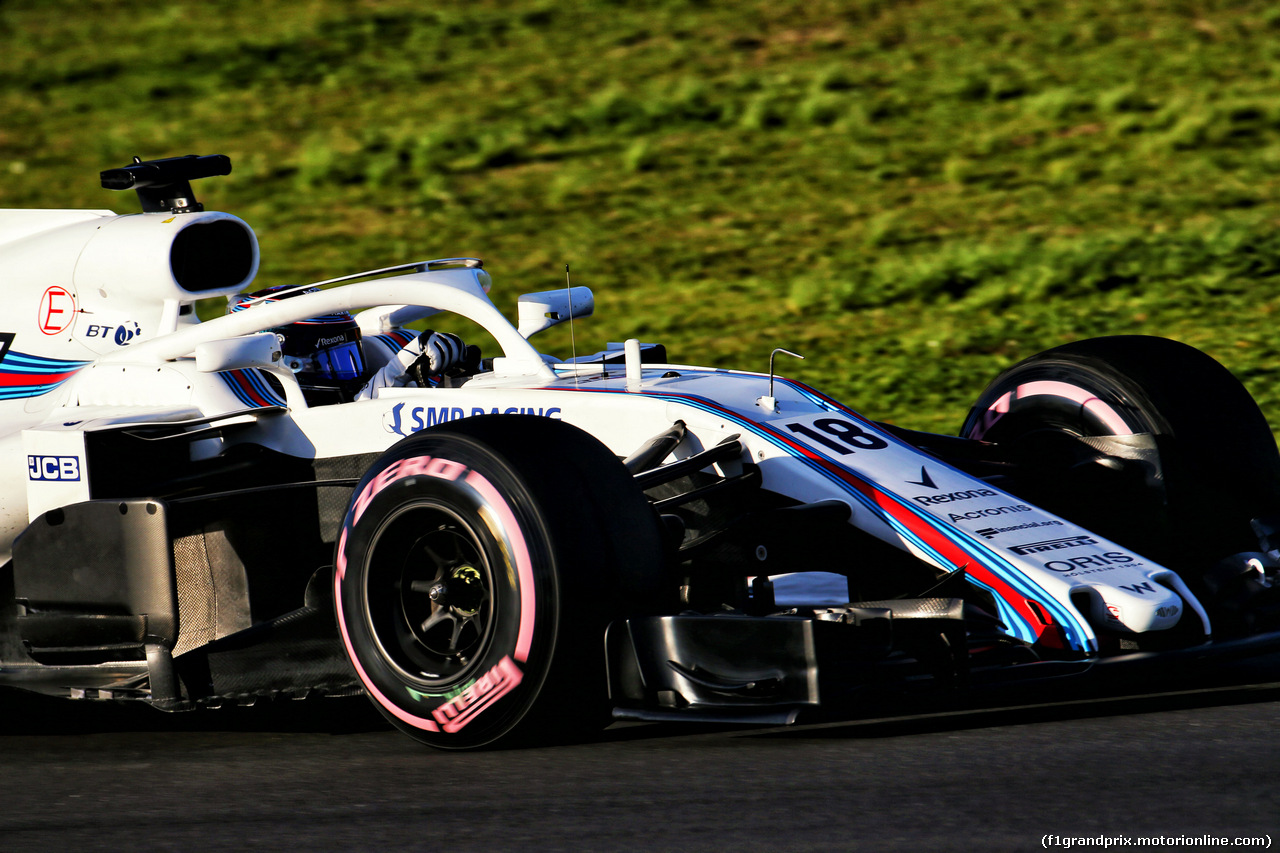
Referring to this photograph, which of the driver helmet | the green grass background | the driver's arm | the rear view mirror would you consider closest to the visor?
the driver helmet

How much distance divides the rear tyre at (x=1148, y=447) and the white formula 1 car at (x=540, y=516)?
11 mm

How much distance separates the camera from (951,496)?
550 cm

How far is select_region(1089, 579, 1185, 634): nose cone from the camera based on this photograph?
4.92m

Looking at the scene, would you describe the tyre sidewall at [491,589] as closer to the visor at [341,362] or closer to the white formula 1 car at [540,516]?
the white formula 1 car at [540,516]

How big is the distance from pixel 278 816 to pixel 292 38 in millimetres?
21550

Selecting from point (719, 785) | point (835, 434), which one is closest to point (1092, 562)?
point (835, 434)

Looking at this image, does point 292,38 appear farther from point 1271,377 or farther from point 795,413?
point 795,413

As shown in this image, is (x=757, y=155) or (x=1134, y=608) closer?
(x=1134, y=608)

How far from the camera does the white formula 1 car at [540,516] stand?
4.68 meters

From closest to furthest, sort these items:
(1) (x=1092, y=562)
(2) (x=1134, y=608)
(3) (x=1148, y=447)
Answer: (2) (x=1134, y=608), (1) (x=1092, y=562), (3) (x=1148, y=447)

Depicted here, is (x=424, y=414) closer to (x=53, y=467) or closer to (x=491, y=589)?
(x=491, y=589)

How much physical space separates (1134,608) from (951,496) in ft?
2.55

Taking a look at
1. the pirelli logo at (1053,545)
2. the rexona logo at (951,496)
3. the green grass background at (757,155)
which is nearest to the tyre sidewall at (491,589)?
the rexona logo at (951,496)

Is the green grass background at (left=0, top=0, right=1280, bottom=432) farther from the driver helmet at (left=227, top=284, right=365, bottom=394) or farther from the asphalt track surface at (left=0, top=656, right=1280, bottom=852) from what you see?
the asphalt track surface at (left=0, top=656, right=1280, bottom=852)
